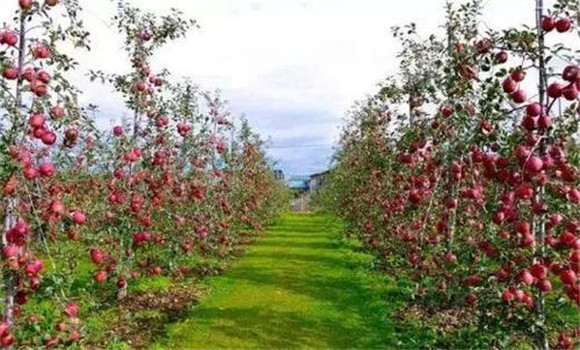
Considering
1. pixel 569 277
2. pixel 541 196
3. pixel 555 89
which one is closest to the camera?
pixel 569 277

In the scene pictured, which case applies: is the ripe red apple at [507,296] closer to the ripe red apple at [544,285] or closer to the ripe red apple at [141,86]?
the ripe red apple at [544,285]

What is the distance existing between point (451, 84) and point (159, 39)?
5727mm

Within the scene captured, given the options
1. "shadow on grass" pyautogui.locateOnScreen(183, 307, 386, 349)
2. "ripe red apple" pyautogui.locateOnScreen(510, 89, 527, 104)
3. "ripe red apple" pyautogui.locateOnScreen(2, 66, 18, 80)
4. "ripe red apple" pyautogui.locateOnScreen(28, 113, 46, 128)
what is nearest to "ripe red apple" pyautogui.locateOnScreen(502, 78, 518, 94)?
"ripe red apple" pyautogui.locateOnScreen(510, 89, 527, 104)

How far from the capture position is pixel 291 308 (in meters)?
10.5

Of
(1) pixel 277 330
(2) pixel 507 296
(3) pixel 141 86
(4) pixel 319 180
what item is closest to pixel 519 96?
(2) pixel 507 296

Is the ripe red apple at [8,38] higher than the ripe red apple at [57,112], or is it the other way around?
the ripe red apple at [8,38]

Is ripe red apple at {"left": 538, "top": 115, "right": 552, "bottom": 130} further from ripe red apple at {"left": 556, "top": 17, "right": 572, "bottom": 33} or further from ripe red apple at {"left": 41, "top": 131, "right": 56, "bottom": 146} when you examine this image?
ripe red apple at {"left": 41, "top": 131, "right": 56, "bottom": 146}

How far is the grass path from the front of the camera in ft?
28.3

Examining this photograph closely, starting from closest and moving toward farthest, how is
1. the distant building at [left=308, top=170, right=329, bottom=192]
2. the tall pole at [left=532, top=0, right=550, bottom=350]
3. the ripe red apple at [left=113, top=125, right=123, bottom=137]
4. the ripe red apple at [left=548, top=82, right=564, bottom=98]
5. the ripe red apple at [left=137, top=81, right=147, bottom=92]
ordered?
the ripe red apple at [left=548, top=82, right=564, bottom=98], the tall pole at [left=532, top=0, right=550, bottom=350], the ripe red apple at [left=113, top=125, right=123, bottom=137], the ripe red apple at [left=137, top=81, right=147, bottom=92], the distant building at [left=308, top=170, right=329, bottom=192]

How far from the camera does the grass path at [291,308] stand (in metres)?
8.62

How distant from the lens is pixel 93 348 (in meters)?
7.98

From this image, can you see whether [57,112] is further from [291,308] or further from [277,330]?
[291,308]

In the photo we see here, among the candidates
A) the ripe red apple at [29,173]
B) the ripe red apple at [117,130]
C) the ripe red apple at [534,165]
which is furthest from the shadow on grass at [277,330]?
the ripe red apple at [534,165]

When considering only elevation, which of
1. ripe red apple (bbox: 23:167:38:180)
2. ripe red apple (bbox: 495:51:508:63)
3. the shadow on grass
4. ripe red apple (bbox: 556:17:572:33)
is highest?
ripe red apple (bbox: 556:17:572:33)
